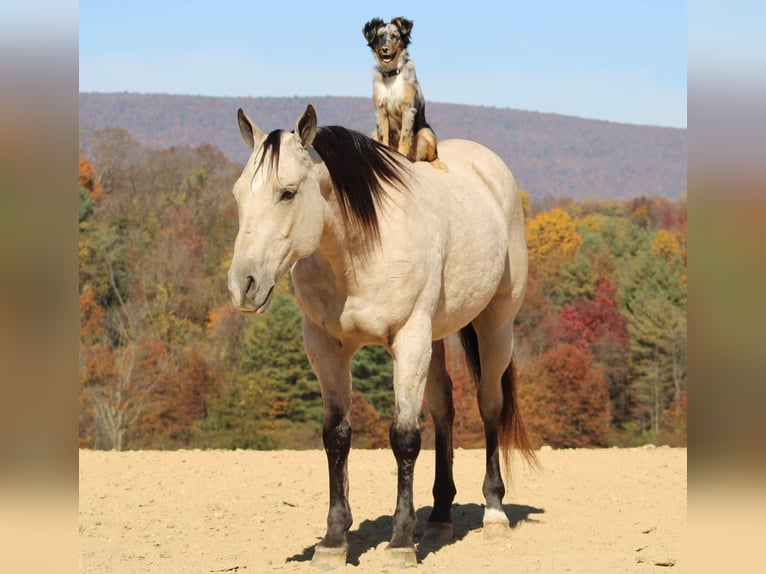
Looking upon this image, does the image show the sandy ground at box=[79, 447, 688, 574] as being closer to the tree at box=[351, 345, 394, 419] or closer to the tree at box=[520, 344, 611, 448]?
the tree at box=[351, 345, 394, 419]

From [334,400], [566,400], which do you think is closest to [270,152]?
[334,400]

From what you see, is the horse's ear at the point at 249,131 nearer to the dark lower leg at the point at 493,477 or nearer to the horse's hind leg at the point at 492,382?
the horse's hind leg at the point at 492,382

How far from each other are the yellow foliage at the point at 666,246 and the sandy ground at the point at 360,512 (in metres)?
32.6

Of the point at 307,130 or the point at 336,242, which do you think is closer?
the point at 307,130

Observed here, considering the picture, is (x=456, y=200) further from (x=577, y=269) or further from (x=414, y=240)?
(x=577, y=269)

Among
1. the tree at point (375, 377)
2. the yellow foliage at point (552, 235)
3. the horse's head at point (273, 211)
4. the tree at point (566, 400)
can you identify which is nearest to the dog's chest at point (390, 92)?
the horse's head at point (273, 211)

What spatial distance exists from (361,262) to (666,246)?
39348 mm

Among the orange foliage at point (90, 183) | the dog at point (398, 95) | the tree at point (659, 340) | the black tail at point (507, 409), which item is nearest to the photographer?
the dog at point (398, 95)

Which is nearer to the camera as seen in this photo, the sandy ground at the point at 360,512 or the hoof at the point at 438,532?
the sandy ground at the point at 360,512

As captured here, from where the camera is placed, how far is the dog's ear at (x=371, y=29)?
23.0 ft

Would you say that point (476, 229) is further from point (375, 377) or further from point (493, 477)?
point (375, 377)

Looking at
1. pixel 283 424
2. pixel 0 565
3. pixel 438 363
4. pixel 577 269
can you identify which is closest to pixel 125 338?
pixel 283 424

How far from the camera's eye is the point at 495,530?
727 cm

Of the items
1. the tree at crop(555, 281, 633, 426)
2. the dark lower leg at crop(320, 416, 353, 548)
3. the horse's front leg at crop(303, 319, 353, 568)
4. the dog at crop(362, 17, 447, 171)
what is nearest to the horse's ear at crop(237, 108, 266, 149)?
the horse's front leg at crop(303, 319, 353, 568)
